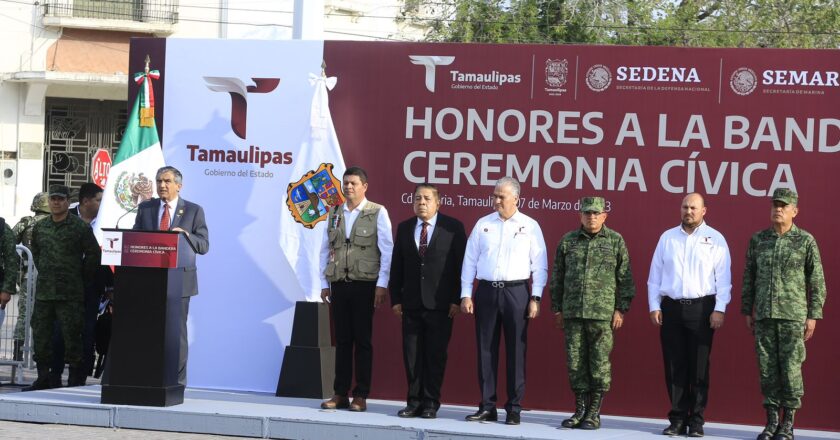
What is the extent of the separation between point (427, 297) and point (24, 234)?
5.21 m

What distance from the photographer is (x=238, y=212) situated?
10.5 meters

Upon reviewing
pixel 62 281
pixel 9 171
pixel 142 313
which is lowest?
pixel 142 313

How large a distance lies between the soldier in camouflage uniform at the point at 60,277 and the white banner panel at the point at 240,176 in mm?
883

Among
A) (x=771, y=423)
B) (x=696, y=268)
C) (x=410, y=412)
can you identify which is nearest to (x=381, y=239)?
(x=410, y=412)

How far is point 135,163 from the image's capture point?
1063 centimetres

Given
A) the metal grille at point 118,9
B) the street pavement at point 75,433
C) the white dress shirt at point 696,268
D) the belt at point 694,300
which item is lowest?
A: the street pavement at point 75,433

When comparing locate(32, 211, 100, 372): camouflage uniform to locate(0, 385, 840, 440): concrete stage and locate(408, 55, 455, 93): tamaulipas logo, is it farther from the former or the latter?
locate(408, 55, 455, 93): tamaulipas logo

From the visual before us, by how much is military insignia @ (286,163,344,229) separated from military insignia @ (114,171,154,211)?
4.01 ft

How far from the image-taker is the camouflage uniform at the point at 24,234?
→ 39.4ft

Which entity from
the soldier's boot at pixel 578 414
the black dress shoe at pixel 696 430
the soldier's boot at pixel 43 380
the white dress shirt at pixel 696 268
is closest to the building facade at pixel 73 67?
the soldier's boot at pixel 43 380

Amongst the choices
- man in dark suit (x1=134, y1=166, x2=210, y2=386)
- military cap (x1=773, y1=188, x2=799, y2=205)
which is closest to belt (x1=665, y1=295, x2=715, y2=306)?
military cap (x1=773, y1=188, x2=799, y2=205)

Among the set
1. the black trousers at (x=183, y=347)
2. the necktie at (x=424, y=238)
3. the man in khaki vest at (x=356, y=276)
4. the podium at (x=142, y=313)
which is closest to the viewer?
the podium at (x=142, y=313)

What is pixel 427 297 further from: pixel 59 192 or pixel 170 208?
pixel 59 192

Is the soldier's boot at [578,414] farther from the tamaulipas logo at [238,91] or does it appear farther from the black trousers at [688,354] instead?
the tamaulipas logo at [238,91]
